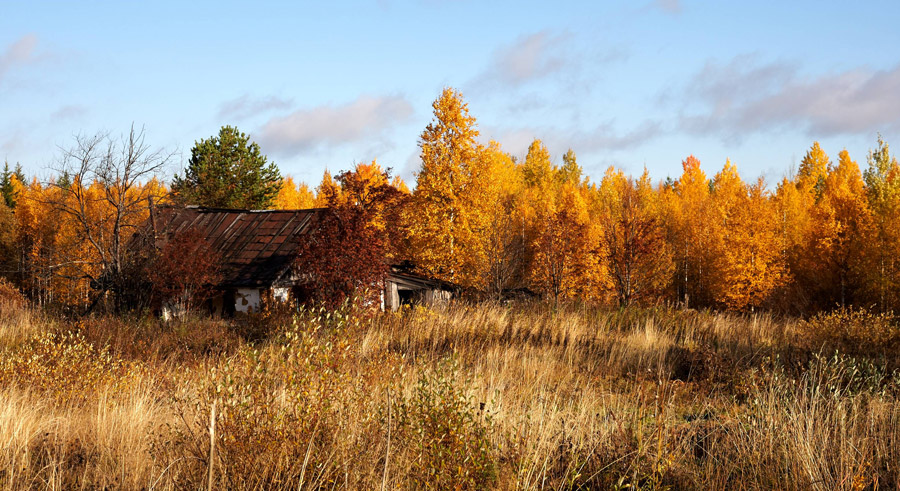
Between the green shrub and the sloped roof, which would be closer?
the green shrub

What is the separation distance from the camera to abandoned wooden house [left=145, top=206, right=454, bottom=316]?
928 inches

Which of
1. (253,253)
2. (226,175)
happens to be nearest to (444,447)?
(253,253)

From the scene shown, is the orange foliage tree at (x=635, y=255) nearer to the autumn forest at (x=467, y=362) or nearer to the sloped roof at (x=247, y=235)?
the autumn forest at (x=467, y=362)

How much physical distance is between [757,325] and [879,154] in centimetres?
2972

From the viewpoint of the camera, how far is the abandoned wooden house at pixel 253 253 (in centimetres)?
2358

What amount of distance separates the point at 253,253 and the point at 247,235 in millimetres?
1542

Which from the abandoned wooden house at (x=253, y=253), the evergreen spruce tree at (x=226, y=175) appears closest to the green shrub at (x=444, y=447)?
the abandoned wooden house at (x=253, y=253)

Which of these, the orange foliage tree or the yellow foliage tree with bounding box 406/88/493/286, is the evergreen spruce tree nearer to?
the yellow foliage tree with bounding box 406/88/493/286

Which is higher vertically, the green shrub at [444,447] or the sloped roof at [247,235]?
the sloped roof at [247,235]

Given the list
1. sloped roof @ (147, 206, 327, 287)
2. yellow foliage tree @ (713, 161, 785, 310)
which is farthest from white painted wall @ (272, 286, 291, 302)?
yellow foliage tree @ (713, 161, 785, 310)

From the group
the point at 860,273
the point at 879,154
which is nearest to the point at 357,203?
the point at 860,273

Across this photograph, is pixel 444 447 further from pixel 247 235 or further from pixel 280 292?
pixel 247 235

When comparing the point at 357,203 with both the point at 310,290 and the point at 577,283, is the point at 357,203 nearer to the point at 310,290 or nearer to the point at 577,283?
the point at 310,290

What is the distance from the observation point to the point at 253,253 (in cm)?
2502
